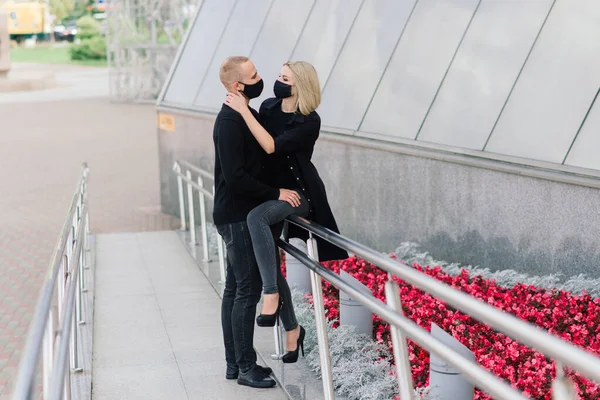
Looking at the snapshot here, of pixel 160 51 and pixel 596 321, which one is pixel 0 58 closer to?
pixel 160 51

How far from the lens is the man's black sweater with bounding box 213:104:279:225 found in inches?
184

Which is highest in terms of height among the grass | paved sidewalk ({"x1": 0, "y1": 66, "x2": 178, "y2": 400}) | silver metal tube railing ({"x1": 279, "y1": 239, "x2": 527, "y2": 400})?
silver metal tube railing ({"x1": 279, "y1": 239, "x2": 527, "y2": 400})

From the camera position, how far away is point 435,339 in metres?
2.91

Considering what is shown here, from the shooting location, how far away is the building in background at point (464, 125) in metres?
6.41

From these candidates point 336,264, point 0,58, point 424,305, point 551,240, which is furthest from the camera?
point 0,58

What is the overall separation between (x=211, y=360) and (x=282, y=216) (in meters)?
1.45

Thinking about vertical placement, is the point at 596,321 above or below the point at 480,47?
below

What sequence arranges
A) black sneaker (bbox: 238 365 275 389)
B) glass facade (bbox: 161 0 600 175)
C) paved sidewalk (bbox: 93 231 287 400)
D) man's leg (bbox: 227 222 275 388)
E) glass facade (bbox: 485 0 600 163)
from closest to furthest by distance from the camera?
man's leg (bbox: 227 222 275 388) < black sneaker (bbox: 238 365 275 389) < paved sidewalk (bbox: 93 231 287 400) < glass facade (bbox: 485 0 600 163) < glass facade (bbox: 161 0 600 175)

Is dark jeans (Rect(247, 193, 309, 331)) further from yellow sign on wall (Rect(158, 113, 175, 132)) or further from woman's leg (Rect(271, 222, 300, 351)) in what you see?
yellow sign on wall (Rect(158, 113, 175, 132))

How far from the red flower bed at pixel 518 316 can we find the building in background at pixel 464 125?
0.52 m

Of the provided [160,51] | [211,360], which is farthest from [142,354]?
[160,51]

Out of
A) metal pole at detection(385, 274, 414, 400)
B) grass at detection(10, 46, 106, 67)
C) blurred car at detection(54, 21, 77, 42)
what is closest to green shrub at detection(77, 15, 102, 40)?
grass at detection(10, 46, 106, 67)

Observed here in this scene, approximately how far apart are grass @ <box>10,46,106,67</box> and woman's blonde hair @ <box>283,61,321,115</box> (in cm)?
5509

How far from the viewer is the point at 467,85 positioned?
7637 mm
